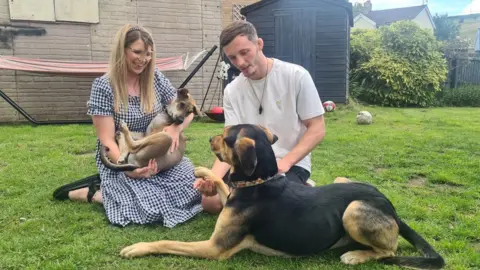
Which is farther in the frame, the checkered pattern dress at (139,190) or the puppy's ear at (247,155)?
the checkered pattern dress at (139,190)

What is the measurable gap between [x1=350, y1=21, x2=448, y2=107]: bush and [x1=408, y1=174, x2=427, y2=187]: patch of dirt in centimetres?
1139

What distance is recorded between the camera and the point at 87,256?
2.72 m

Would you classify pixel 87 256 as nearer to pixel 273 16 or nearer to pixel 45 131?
pixel 45 131

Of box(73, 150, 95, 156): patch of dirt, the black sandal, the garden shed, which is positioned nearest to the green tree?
the garden shed

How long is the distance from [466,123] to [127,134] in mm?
9368

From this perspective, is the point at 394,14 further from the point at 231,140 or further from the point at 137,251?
the point at 137,251

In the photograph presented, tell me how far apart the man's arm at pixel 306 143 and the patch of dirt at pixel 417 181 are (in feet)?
6.81

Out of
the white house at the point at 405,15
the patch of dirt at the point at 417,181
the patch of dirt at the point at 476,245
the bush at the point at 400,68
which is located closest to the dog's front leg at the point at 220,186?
the patch of dirt at the point at 476,245

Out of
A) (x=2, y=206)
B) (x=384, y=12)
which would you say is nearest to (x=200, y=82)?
(x=2, y=206)

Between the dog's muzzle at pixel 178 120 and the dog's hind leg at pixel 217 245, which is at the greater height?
the dog's muzzle at pixel 178 120

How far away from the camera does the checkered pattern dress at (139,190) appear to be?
10.9ft

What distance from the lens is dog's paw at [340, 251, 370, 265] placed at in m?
2.60

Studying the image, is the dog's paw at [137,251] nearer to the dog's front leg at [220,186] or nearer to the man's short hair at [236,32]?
the dog's front leg at [220,186]

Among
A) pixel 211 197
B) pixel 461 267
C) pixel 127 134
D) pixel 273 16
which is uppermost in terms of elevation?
pixel 273 16
